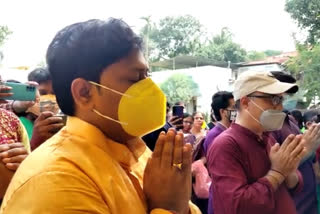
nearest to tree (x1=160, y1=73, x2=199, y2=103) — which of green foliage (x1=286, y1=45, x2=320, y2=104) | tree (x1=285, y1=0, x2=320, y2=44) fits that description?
green foliage (x1=286, y1=45, x2=320, y2=104)

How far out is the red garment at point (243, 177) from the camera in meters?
1.98

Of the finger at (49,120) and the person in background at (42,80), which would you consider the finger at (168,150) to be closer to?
the finger at (49,120)

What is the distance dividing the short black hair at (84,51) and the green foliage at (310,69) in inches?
622

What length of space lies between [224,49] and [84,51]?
34728 millimetres

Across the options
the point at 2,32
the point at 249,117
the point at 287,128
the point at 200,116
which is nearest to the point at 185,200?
the point at 249,117

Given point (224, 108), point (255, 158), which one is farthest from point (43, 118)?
point (224, 108)

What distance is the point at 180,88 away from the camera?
867 inches

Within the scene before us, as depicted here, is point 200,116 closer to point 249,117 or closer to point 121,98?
point 249,117

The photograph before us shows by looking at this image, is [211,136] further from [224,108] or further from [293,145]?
[293,145]

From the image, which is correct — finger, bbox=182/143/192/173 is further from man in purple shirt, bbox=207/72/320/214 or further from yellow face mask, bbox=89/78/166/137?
man in purple shirt, bbox=207/72/320/214

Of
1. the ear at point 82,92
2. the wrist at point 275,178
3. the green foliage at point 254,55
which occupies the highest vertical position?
the ear at point 82,92

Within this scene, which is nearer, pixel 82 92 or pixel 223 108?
pixel 82 92

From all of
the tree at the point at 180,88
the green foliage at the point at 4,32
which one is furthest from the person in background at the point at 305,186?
the tree at the point at 180,88

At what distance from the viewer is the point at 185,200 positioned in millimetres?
1148
